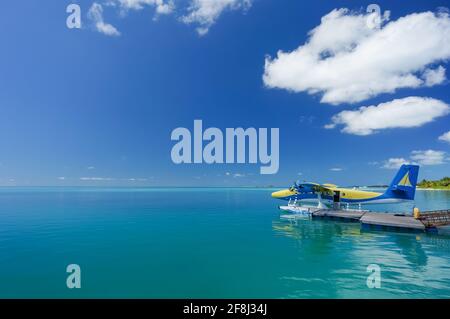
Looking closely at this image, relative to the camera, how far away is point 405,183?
39969mm

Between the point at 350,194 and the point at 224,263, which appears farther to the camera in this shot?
the point at 350,194

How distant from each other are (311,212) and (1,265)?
37.9m

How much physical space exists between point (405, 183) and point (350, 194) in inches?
318

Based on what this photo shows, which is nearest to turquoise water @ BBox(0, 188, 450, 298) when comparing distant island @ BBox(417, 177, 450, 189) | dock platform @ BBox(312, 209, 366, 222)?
dock platform @ BBox(312, 209, 366, 222)

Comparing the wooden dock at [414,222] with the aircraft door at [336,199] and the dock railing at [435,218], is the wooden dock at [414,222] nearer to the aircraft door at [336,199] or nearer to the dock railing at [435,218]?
the dock railing at [435,218]

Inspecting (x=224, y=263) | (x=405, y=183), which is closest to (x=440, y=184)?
(x=405, y=183)

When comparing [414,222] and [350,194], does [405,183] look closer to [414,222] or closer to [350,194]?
[350,194]

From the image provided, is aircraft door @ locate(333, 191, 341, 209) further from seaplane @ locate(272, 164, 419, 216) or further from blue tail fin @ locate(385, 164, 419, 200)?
blue tail fin @ locate(385, 164, 419, 200)

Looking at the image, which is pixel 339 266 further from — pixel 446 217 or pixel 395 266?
pixel 446 217

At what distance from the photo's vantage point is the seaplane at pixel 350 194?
39.8 metres

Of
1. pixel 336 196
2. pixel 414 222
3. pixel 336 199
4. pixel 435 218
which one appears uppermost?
pixel 336 196

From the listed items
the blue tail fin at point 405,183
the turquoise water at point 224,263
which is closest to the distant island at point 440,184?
the blue tail fin at point 405,183

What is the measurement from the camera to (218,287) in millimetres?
13836
